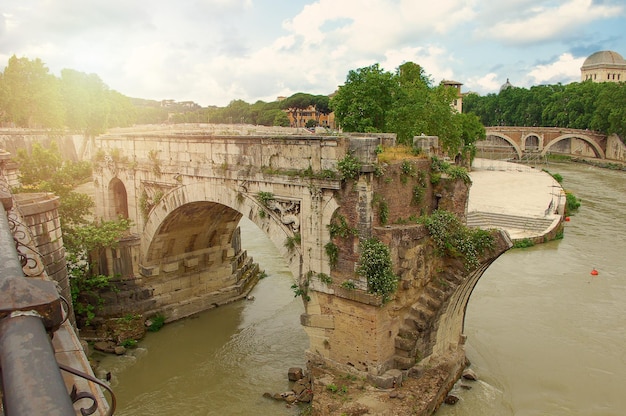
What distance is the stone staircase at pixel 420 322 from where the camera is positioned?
34.6 ft

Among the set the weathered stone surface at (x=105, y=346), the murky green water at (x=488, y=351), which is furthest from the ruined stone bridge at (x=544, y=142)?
the weathered stone surface at (x=105, y=346)

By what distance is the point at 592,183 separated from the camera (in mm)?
42062

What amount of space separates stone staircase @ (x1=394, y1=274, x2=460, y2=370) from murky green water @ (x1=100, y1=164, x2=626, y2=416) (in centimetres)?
134

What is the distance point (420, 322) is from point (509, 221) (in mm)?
16065

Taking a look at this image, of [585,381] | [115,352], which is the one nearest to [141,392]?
[115,352]

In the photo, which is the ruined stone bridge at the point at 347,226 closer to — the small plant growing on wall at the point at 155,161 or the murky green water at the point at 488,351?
the small plant growing on wall at the point at 155,161

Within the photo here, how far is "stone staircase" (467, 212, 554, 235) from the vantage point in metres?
24.2

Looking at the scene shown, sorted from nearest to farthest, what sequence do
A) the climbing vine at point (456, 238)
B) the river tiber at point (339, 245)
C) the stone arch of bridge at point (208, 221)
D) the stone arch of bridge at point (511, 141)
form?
the river tiber at point (339, 245) → the climbing vine at point (456, 238) → the stone arch of bridge at point (208, 221) → the stone arch of bridge at point (511, 141)

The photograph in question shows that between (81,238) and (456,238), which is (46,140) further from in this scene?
(456,238)

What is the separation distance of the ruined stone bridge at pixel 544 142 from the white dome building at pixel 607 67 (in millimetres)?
32076

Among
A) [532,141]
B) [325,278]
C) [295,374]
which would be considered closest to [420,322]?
[325,278]

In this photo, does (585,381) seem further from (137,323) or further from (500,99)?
(500,99)

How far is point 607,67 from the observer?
291 ft

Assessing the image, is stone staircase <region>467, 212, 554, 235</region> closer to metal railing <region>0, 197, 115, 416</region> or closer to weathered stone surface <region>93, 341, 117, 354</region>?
weathered stone surface <region>93, 341, 117, 354</region>
